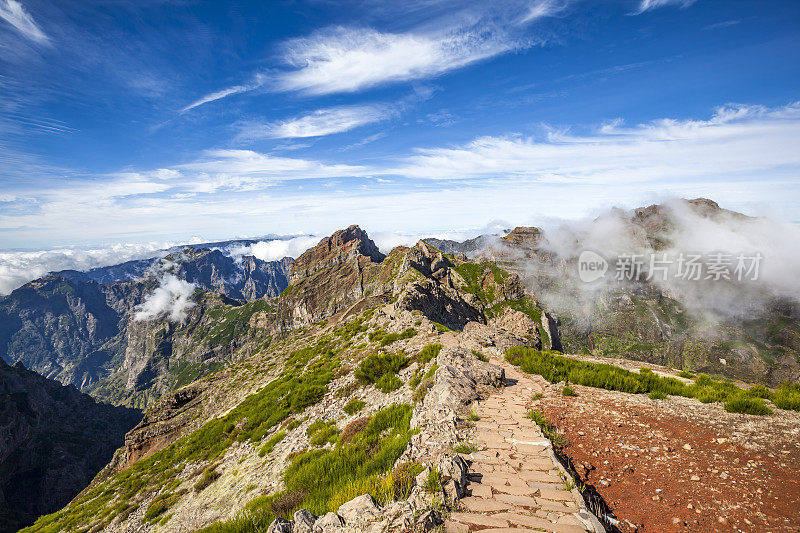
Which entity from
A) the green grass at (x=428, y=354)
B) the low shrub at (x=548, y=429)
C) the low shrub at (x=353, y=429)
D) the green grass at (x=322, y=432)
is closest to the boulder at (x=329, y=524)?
the low shrub at (x=548, y=429)

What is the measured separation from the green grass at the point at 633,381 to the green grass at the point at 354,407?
10.4 metres

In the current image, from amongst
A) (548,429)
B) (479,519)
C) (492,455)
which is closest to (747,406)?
(548,429)

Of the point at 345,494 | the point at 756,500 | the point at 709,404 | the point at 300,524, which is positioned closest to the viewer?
the point at 300,524

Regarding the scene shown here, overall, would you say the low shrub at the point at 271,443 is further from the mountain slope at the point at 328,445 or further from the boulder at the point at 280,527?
the boulder at the point at 280,527

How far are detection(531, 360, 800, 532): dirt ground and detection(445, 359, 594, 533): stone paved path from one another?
1716mm

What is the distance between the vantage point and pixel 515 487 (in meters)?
8.01

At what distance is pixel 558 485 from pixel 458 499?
113 inches

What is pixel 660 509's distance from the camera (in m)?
8.21

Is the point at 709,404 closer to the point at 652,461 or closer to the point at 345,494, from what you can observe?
the point at 652,461

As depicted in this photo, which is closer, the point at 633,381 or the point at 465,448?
the point at 465,448

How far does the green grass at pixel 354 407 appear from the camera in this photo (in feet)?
61.5

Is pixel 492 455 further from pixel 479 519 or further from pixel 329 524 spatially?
pixel 329 524

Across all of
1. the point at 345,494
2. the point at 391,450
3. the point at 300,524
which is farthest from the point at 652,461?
the point at 300,524

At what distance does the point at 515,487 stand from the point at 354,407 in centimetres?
1272
